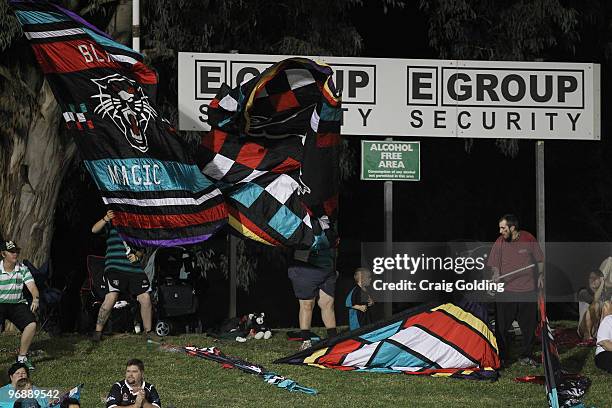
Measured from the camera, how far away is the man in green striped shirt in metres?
15.9

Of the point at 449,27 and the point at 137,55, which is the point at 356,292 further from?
the point at 449,27

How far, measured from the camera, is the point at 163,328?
17.6m

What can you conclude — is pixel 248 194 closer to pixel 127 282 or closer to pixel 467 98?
pixel 127 282

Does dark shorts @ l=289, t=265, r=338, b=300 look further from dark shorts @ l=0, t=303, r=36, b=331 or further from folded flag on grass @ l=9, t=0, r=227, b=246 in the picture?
dark shorts @ l=0, t=303, r=36, b=331

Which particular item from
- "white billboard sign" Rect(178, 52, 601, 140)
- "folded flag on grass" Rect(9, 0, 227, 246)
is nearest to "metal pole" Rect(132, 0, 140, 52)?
"folded flag on grass" Rect(9, 0, 227, 246)

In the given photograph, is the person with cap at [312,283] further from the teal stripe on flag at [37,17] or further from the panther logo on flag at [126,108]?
the teal stripe on flag at [37,17]

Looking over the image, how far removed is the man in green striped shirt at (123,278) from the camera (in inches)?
626

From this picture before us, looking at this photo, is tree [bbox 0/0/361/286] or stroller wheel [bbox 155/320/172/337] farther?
tree [bbox 0/0/361/286]

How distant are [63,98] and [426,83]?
20.4 feet

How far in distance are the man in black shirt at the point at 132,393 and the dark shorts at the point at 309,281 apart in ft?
14.9

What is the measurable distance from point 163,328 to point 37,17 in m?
5.58

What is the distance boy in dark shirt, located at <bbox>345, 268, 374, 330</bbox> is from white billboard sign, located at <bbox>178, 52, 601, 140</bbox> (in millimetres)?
2564

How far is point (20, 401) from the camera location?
1031cm

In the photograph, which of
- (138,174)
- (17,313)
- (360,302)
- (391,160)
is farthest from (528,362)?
(17,313)
